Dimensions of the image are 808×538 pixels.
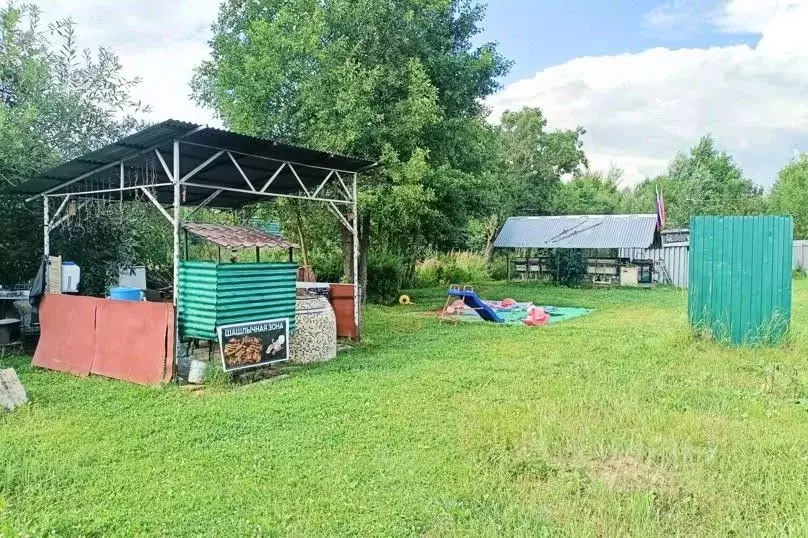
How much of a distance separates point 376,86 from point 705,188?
2680 cm

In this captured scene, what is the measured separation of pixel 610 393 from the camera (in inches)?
219

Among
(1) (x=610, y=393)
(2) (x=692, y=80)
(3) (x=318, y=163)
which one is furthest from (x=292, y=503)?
(2) (x=692, y=80)

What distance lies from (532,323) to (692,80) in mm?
8959

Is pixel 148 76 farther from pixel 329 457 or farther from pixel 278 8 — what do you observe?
pixel 329 457

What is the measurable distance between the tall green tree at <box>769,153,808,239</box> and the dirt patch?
30207mm

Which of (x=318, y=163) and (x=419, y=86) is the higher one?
(x=419, y=86)

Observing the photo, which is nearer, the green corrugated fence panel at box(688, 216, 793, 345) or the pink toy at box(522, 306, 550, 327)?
the green corrugated fence panel at box(688, 216, 793, 345)

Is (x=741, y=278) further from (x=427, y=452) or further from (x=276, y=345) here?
(x=276, y=345)

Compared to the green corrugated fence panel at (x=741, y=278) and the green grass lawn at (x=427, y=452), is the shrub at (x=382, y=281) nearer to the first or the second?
the green grass lawn at (x=427, y=452)

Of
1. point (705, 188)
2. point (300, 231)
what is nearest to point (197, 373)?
point (300, 231)

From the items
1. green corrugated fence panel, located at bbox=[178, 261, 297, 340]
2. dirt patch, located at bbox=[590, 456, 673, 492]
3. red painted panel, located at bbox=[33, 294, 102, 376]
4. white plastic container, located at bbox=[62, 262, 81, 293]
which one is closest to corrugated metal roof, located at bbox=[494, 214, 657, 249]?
green corrugated fence panel, located at bbox=[178, 261, 297, 340]

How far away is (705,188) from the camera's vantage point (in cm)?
3247

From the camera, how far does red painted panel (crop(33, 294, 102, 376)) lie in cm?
686

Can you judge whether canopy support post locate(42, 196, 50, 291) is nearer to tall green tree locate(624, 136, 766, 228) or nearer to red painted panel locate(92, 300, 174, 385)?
red painted panel locate(92, 300, 174, 385)
